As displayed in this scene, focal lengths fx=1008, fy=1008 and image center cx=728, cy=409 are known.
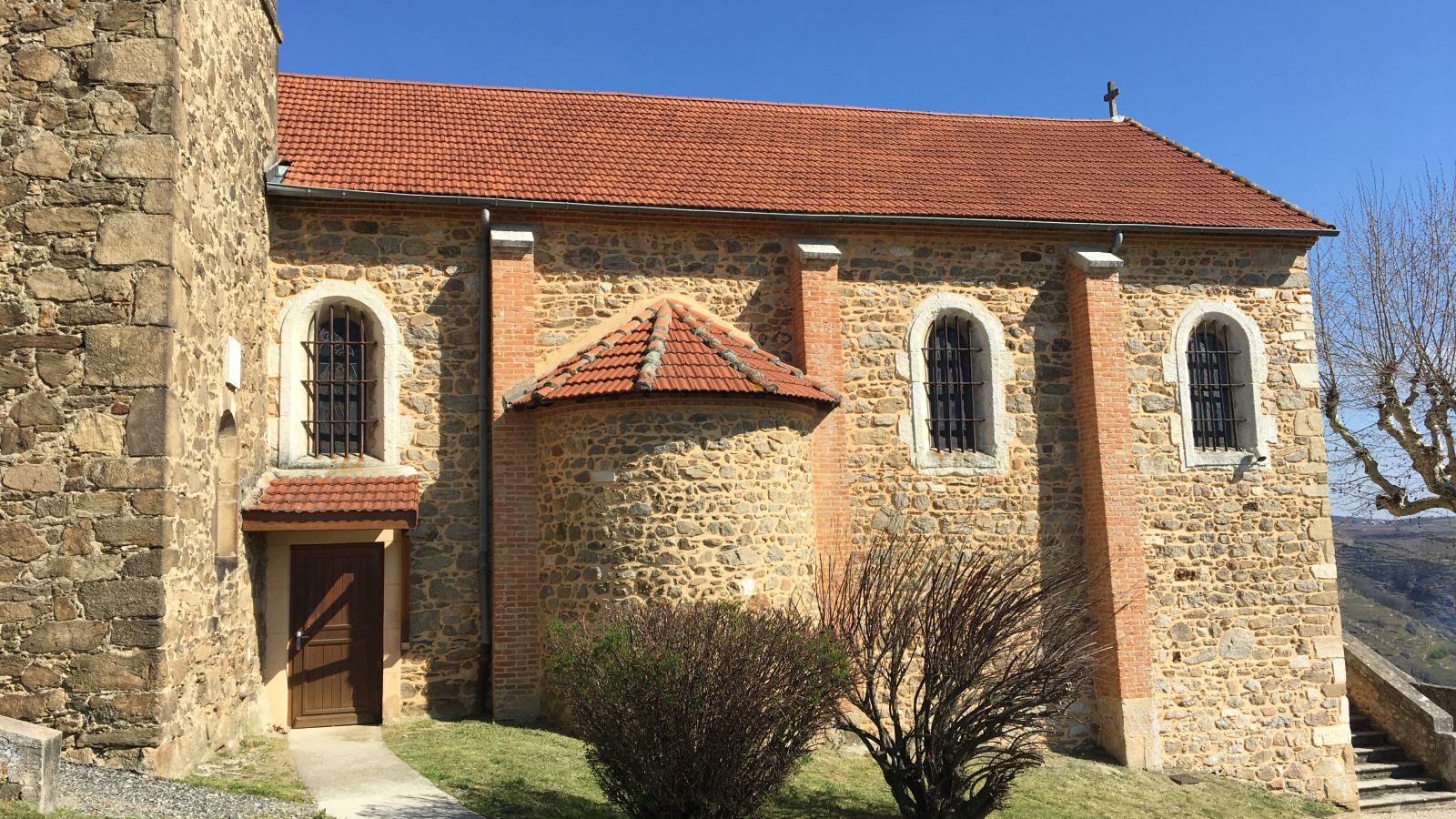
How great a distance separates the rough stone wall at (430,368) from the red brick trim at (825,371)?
12.5 feet

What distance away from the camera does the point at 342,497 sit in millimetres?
10453

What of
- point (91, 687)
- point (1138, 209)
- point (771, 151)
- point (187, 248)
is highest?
point (771, 151)

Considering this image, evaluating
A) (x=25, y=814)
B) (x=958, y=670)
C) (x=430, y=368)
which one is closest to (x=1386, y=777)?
(x=958, y=670)

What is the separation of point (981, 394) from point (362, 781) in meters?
8.44

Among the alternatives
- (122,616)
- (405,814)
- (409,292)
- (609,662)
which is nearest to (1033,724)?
(609,662)

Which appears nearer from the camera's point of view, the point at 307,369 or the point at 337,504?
the point at 337,504

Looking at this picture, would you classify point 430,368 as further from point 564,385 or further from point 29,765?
point 29,765

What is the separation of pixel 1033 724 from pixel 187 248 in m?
7.92

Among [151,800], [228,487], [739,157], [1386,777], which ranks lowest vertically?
[1386,777]

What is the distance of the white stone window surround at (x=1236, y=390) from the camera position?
43.1 ft

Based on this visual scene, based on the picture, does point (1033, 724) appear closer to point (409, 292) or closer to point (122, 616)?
point (122, 616)

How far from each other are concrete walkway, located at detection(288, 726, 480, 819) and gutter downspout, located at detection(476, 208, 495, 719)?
1238 mm

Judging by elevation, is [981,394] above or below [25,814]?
above

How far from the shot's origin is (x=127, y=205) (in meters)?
7.52
